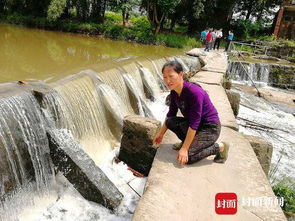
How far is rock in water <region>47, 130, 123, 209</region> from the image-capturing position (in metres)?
4.09

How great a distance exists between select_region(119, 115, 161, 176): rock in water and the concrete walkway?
1.72 ft

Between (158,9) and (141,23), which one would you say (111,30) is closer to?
(158,9)

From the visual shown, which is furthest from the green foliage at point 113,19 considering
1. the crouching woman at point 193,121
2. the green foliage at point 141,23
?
the crouching woman at point 193,121

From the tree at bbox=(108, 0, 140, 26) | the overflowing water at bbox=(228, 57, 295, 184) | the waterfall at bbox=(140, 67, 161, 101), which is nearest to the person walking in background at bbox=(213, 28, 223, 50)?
the overflowing water at bbox=(228, 57, 295, 184)

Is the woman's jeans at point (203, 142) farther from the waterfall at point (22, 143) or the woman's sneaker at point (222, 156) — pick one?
the waterfall at point (22, 143)

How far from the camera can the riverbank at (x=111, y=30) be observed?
22.2 m

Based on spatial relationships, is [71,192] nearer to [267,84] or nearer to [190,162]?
[190,162]

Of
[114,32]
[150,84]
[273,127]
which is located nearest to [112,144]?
[150,84]

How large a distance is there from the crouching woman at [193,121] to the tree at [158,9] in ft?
65.5

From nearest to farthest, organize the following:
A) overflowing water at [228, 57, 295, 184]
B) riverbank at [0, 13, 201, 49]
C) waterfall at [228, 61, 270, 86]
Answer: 1. overflowing water at [228, 57, 295, 184]
2. waterfall at [228, 61, 270, 86]
3. riverbank at [0, 13, 201, 49]

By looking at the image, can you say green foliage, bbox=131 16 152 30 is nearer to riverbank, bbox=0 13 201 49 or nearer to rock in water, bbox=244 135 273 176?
riverbank, bbox=0 13 201 49

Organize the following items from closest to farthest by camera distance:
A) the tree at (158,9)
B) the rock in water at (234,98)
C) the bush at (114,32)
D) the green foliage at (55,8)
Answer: the rock in water at (234,98) < the tree at (158,9) < the green foliage at (55,8) < the bush at (114,32)

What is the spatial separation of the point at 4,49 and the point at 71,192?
34.7 ft

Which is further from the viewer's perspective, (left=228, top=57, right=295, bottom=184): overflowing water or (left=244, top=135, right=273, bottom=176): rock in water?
(left=228, top=57, right=295, bottom=184): overflowing water
